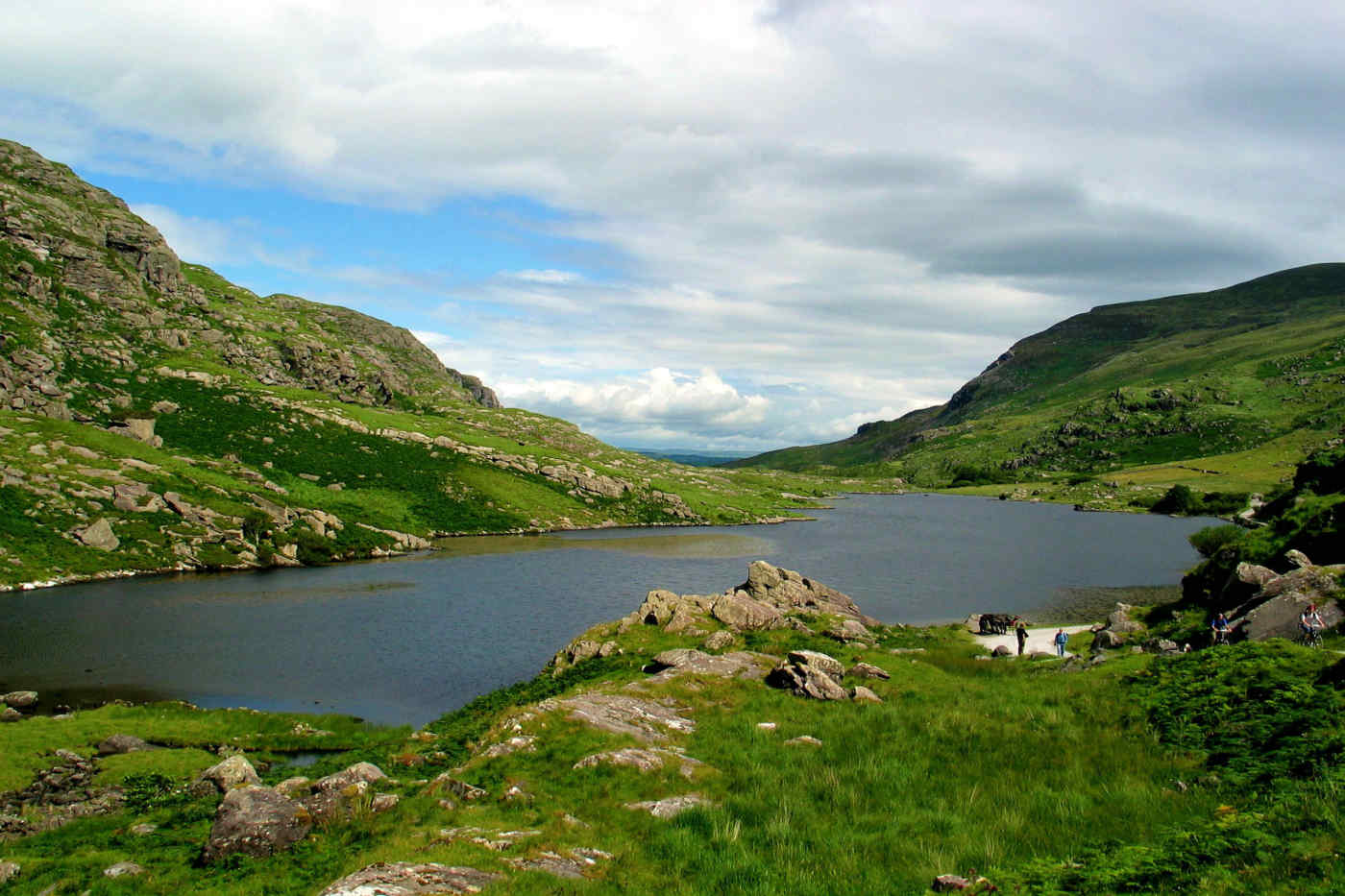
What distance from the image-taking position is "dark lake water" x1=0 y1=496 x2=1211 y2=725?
4903cm

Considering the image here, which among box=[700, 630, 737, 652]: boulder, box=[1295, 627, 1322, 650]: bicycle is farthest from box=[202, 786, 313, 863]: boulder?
box=[1295, 627, 1322, 650]: bicycle

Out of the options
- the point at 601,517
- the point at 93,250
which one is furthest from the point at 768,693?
the point at 93,250

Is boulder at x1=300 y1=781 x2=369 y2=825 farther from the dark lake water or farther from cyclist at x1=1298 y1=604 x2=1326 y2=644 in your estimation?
cyclist at x1=1298 y1=604 x2=1326 y2=644

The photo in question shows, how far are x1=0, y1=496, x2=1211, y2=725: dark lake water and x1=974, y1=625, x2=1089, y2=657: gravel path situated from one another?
11.8m

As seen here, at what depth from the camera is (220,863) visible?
16312mm

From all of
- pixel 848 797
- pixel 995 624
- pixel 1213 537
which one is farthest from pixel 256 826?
pixel 1213 537

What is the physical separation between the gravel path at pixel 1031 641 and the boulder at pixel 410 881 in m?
45.5

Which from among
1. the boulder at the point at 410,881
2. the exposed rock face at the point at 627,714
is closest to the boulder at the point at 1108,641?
the exposed rock face at the point at 627,714

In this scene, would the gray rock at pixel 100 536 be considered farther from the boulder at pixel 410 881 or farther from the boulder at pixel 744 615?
the boulder at pixel 410 881

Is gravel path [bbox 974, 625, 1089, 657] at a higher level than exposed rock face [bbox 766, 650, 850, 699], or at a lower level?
lower

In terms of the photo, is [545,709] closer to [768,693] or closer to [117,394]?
[768,693]

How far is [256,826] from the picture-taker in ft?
55.8

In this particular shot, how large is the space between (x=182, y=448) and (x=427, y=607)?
78577mm

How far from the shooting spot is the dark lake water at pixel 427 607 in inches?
1930
